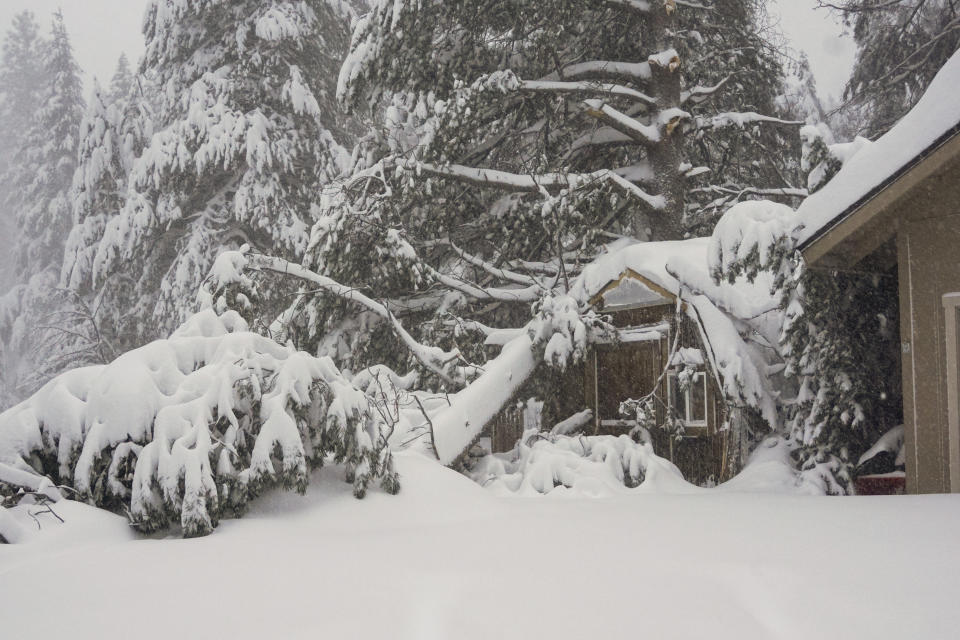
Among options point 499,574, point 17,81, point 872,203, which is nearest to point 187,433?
point 499,574

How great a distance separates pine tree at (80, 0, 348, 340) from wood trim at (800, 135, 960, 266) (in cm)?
1357

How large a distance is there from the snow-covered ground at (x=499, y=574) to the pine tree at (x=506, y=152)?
18.9 ft

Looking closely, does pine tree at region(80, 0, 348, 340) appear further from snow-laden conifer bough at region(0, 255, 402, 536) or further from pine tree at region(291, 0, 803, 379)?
snow-laden conifer bough at region(0, 255, 402, 536)

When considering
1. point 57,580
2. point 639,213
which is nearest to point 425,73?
point 639,213

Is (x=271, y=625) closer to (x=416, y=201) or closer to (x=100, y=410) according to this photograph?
(x=100, y=410)

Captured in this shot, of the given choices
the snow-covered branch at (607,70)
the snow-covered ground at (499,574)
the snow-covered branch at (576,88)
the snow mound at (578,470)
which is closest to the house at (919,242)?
the snow-covered ground at (499,574)

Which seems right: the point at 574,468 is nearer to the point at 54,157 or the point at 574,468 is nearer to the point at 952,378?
the point at 952,378

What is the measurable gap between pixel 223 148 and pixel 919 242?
1522 cm

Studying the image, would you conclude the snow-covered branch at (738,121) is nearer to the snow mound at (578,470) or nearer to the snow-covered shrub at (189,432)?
the snow mound at (578,470)

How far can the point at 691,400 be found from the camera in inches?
398

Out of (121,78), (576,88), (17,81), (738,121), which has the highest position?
(121,78)

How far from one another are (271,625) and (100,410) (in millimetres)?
2684

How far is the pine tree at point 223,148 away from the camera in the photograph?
18156 millimetres

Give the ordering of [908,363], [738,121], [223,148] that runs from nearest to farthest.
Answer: [908,363], [738,121], [223,148]
